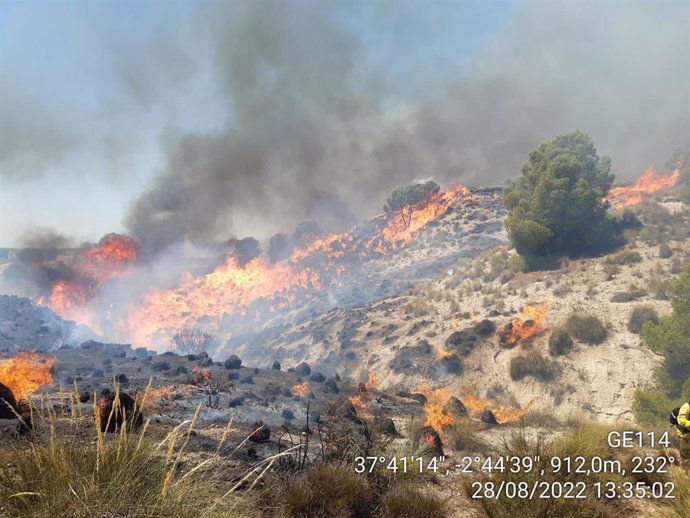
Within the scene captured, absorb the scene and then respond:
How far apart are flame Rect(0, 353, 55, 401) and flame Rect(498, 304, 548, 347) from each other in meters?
25.6

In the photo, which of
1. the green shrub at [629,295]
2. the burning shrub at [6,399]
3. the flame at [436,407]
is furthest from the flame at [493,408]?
the burning shrub at [6,399]

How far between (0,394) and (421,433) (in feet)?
37.1

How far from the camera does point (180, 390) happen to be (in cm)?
1888

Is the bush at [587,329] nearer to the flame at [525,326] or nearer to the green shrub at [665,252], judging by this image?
the flame at [525,326]

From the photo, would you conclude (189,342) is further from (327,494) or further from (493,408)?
(327,494)

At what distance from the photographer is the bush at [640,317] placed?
21766 mm

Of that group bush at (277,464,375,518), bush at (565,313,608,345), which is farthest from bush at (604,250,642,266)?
bush at (277,464,375,518)

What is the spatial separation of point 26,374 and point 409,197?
69.6 meters

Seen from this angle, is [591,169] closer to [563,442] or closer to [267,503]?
[563,442]

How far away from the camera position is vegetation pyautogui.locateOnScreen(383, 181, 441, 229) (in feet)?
259

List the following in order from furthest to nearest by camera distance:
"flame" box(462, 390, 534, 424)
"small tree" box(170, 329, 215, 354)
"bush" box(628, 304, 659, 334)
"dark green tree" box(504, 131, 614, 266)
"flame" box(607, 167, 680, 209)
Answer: "small tree" box(170, 329, 215, 354), "flame" box(607, 167, 680, 209), "dark green tree" box(504, 131, 614, 266), "bush" box(628, 304, 659, 334), "flame" box(462, 390, 534, 424)

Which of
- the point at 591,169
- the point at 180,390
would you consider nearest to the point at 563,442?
the point at 180,390

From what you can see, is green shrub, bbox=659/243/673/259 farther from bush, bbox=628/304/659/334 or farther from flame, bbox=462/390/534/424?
flame, bbox=462/390/534/424

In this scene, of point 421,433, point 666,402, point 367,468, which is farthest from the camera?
point 666,402
